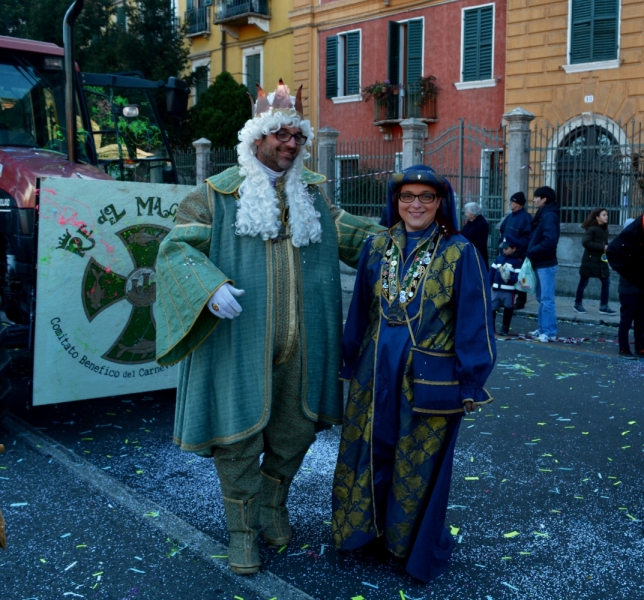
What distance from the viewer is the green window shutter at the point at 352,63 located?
894 inches

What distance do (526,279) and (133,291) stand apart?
531 cm

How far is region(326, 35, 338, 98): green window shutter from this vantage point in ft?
76.0

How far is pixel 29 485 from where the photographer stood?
4.50 meters

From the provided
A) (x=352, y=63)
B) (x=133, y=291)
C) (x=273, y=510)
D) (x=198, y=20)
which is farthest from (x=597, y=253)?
(x=198, y=20)

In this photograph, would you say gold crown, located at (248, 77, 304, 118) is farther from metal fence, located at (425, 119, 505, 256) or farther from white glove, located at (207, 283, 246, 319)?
metal fence, located at (425, 119, 505, 256)

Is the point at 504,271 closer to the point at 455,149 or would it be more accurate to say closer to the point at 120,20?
the point at 455,149

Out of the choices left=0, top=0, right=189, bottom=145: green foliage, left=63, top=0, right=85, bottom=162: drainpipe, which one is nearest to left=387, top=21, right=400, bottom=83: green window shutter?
left=0, top=0, right=189, bottom=145: green foliage

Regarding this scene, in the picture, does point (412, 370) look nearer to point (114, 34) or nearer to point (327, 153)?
point (327, 153)

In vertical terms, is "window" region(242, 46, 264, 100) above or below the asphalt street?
above

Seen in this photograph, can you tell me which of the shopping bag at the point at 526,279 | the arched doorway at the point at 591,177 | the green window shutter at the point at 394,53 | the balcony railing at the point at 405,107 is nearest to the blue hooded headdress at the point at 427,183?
the shopping bag at the point at 526,279

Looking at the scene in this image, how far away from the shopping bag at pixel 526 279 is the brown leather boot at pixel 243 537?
6.43 m

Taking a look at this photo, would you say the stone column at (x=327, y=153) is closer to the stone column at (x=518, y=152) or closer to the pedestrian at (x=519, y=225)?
the stone column at (x=518, y=152)

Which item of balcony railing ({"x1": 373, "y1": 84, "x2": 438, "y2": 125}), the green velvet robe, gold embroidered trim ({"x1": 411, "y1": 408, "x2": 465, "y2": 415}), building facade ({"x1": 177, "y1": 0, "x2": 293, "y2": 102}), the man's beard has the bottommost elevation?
gold embroidered trim ({"x1": 411, "y1": 408, "x2": 465, "y2": 415})

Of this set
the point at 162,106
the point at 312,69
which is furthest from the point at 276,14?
the point at 162,106
